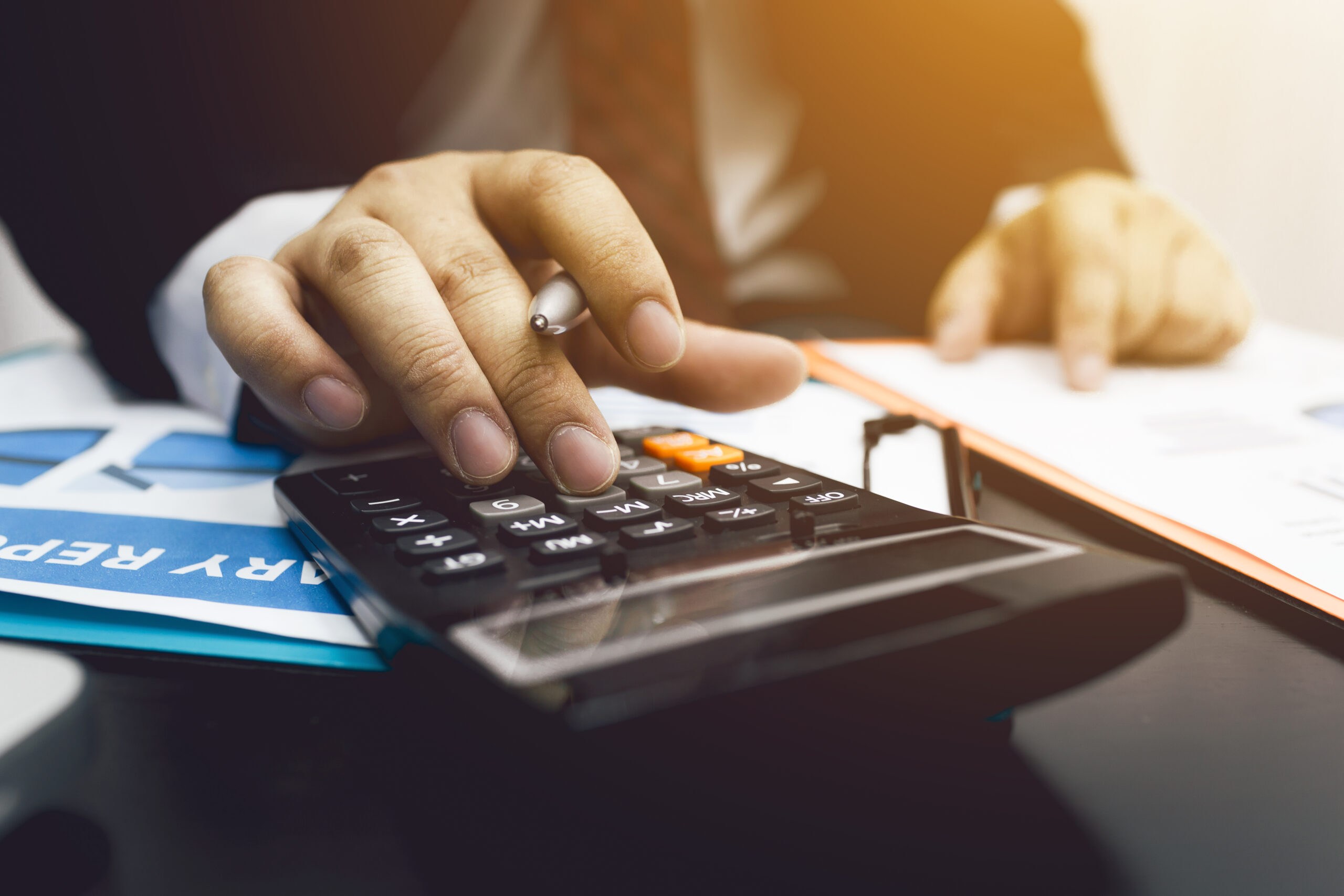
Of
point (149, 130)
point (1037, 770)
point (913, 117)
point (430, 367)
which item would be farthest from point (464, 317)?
point (913, 117)

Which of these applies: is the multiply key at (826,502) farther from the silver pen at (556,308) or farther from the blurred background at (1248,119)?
the blurred background at (1248,119)

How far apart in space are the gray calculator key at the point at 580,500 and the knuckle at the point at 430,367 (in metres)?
0.05

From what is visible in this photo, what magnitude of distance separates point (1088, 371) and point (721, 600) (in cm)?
43

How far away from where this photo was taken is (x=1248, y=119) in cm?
131

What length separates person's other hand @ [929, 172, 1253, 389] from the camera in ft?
1.88

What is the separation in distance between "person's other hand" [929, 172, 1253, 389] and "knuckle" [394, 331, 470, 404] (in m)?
0.41

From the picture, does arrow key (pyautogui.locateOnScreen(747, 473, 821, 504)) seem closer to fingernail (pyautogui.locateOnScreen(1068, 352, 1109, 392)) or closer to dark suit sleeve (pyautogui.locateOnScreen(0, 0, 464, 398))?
fingernail (pyautogui.locateOnScreen(1068, 352, 1109, 392))

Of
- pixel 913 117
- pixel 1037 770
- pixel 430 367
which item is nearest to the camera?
pixel 1037 770

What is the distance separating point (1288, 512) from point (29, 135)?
0.68 metres

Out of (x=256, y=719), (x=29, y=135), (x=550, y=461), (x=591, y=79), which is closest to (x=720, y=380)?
(x=550, y=461)

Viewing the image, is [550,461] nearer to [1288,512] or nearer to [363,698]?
[363,698]

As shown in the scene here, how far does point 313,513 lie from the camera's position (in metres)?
0.26

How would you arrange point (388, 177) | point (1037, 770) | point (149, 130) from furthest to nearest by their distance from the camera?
point (149, 130) → point (388, 177) → point (1037, 770)

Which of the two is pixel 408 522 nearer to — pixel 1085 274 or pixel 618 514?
pixel 618 514
